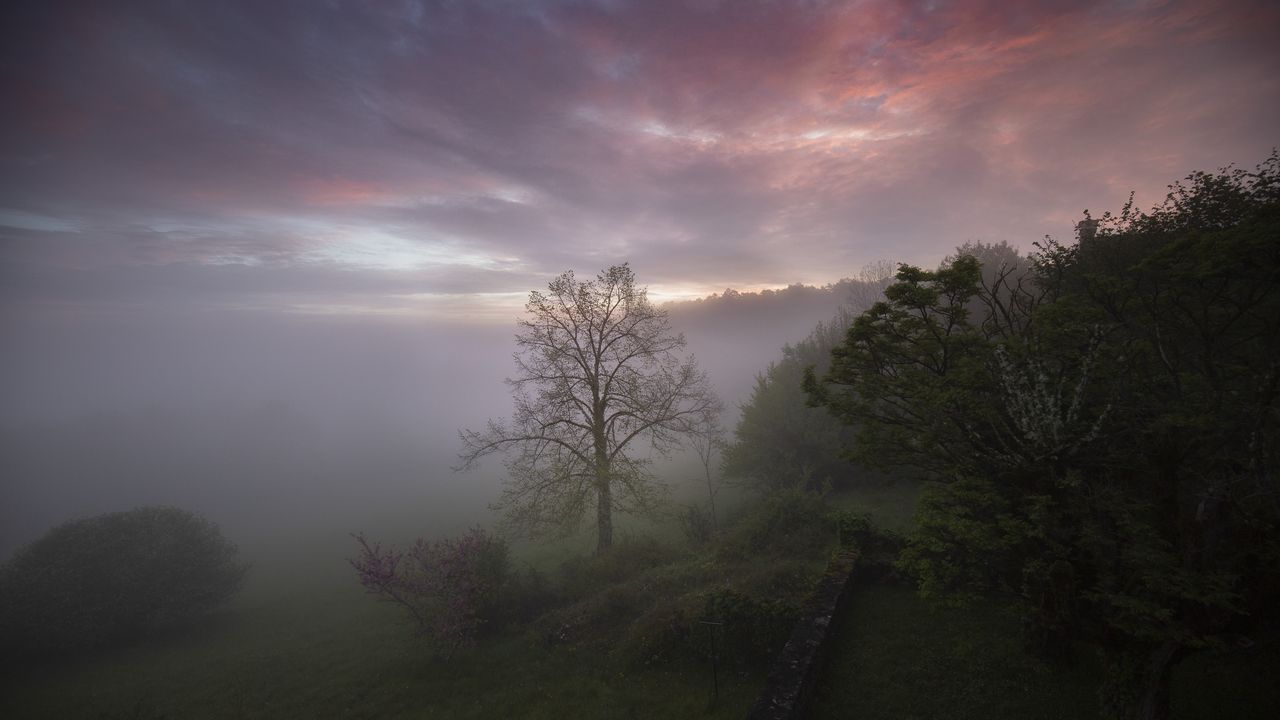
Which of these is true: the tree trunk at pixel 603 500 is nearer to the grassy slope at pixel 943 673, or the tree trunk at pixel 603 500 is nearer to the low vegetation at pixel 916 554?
the low vegetation at pixel 916 554

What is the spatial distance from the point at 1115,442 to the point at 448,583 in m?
18.3

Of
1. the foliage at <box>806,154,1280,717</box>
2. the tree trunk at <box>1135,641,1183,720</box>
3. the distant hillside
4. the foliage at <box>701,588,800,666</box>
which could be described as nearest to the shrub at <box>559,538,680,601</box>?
the foliage at <box>701,588,800,666</box>

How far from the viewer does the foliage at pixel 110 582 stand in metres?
23.2

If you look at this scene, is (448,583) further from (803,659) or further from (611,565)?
(803,659)

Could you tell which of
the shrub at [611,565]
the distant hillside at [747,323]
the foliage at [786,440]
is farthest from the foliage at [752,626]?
the distant hillside at [747,323]

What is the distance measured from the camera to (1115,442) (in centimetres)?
719

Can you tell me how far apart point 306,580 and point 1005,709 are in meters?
44.3

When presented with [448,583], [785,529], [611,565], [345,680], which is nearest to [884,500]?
[785,529]

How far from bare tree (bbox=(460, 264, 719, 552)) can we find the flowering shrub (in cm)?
325

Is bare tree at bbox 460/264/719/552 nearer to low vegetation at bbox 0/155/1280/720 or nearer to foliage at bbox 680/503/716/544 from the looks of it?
low vegetation at bbox 0/155/1280/720

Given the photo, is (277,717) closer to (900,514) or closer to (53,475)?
(900,514)

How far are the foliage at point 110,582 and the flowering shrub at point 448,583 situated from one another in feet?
65.4

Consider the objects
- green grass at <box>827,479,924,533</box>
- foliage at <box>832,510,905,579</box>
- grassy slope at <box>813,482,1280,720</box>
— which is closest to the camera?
grassy slope at <box>813,482,1280,720</box>

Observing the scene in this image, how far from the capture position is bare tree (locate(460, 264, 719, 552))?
2044cm
